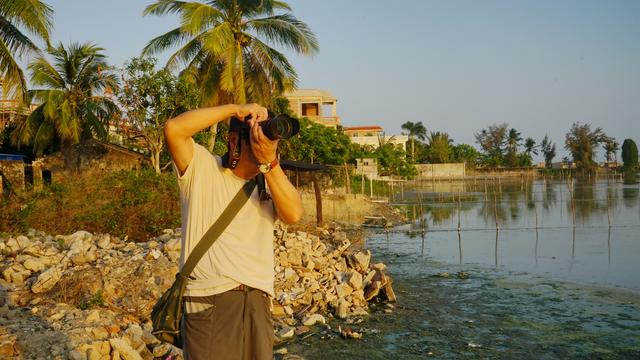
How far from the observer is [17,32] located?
11.5 metres

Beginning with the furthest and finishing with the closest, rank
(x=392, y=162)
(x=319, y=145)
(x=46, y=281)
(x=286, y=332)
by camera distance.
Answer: (x=392, y=162)
(x=319, y=145)
(x=286, y=332)
(x=46, y=281)

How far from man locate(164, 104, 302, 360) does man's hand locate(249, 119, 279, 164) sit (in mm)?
37

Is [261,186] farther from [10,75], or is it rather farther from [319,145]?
[319,145]

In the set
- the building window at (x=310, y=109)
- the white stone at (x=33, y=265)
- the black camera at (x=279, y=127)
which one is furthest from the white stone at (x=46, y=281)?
the building window at (x=310, y=109)

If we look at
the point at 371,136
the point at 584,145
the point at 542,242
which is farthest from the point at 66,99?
the point at 584,145

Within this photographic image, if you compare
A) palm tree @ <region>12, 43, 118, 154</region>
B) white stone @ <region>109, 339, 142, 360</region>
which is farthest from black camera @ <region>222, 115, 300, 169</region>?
palm tree @ <region>12, 43, 118, 154</region>

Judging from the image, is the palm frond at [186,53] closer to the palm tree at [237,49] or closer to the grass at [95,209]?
the palm tree at [237,49]

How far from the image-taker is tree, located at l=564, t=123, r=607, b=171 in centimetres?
7319

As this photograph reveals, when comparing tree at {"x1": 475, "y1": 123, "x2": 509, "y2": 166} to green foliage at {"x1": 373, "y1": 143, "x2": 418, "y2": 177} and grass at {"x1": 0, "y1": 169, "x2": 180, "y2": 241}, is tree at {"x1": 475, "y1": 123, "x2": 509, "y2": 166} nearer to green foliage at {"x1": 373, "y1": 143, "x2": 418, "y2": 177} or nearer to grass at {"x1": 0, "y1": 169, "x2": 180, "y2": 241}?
green foliage at {"x1": 373, "y1": 143, "x2": 418, "y2": 177}

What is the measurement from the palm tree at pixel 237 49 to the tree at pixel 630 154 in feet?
243

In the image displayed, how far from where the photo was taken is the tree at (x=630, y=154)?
75562 mm

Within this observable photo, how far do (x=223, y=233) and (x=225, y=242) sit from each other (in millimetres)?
34

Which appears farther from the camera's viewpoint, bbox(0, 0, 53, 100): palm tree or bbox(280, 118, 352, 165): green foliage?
bbox(280, 118, 352, 165): green foliage

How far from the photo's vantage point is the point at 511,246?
53.9 feet
